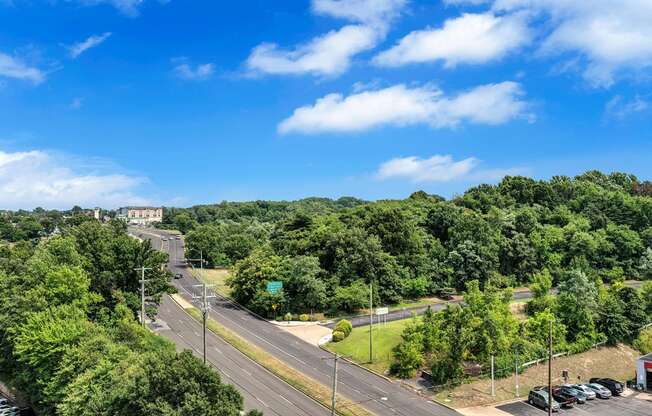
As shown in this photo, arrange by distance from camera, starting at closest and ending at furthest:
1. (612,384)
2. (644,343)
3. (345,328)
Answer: (612,384) < (644,343) < (345,328)

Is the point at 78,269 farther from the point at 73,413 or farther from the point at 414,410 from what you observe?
the point at 414,410

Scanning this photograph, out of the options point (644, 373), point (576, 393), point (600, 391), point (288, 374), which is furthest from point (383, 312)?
point (644, 373)

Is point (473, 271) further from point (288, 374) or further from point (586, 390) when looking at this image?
point (288, 374)

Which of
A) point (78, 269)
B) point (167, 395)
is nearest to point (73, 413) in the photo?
point (167, 395)

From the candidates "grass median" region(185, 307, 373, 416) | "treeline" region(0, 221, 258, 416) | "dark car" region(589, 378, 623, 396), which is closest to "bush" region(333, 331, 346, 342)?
"grass median" region(185, 307, 373, 416)

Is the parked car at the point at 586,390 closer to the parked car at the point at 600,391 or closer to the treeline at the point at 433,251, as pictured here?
the parked car at the point at 600,391

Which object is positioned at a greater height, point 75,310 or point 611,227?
point 611,227

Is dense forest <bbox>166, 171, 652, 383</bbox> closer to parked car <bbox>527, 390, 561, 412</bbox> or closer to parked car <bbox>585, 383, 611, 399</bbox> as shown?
parked car <bbox>527, 390, 561, 412</bbox>

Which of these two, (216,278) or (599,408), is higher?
(216,278)
